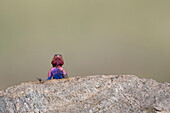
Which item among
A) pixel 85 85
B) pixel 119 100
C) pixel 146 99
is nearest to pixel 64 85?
pixel 85 85

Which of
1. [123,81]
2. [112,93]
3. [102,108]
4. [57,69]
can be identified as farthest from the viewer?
[57,69]

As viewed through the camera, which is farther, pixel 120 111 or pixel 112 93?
pixel 112 93

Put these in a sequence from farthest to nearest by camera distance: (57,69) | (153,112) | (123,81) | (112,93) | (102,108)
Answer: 1. (57,69)
2. (123,81)
3. (112,93)
4. (102,108)
5. (153,112)

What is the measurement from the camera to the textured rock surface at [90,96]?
2446 mm

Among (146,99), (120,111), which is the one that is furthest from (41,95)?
(146,99)

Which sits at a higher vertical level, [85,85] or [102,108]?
[85,85]

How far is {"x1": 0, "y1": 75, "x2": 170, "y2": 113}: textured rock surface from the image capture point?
245 cm

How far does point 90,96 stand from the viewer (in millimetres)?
2658

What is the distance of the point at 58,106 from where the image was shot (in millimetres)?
2600

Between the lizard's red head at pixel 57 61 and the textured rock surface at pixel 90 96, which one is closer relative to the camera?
the textured rock surface at pixel 90 96

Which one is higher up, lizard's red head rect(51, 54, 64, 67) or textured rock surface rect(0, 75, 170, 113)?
lizard's red head rect(51, 54, 64, 67)

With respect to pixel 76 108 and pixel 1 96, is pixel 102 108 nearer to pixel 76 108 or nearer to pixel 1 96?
pixel 76 108

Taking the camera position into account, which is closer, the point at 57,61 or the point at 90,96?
the point at 90,96

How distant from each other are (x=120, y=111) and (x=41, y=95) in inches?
35.7
